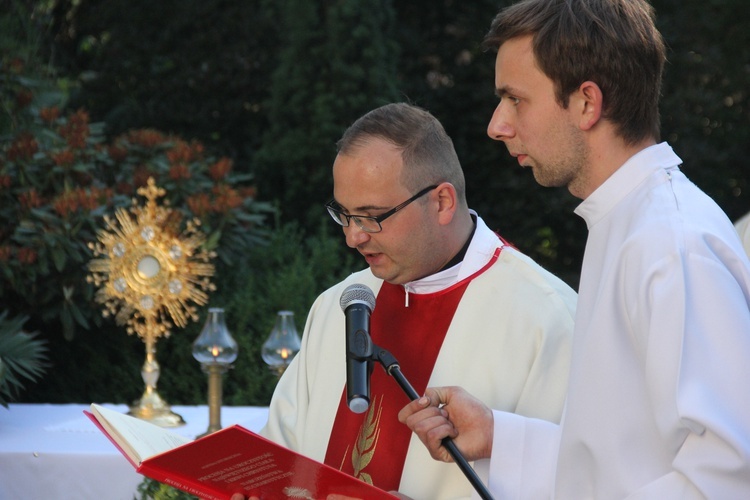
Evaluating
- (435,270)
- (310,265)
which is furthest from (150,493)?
(310,265)

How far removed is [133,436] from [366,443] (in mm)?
726

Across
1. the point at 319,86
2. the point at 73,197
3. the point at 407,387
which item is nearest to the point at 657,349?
the point at 407,387

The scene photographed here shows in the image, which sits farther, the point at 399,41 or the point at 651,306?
the point at 399,41

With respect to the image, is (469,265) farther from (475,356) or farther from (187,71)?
(187,71)

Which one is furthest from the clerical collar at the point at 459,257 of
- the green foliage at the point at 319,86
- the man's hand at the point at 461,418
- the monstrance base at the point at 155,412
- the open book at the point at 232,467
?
the green foliage at the point at 319,86

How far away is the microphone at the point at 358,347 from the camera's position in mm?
2225

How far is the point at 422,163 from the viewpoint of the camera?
124 inches

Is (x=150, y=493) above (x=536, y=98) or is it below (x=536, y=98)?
below

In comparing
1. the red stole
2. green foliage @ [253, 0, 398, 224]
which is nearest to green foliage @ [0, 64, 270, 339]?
green foliage @ [253, 0, 398, 224]

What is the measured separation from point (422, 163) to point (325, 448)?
89 centimetres

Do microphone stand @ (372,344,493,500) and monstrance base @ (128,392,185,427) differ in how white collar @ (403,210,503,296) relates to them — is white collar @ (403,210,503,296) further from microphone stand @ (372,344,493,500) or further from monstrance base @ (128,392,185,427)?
monstrance base @ (128,392,185,427)

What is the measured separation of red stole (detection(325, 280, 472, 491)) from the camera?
3154 millimetres

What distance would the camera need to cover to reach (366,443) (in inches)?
126

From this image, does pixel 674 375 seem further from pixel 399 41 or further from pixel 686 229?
pixel 399 41
